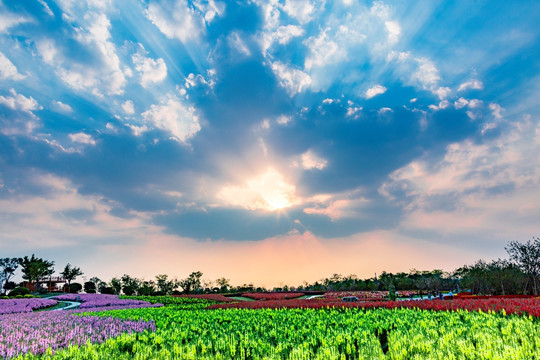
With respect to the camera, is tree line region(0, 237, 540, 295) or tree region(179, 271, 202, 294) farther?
tree region(179, 271, 202, 294)

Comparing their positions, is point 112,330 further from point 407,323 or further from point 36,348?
point 407,323

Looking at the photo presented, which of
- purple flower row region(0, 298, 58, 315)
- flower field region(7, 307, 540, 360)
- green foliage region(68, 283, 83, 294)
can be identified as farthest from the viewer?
green foliage region(68, 283, 83, 294)

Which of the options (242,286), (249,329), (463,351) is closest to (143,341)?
(249,329)

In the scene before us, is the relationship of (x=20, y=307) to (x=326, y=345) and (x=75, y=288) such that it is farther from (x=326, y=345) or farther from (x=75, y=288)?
(x=75, y=288)

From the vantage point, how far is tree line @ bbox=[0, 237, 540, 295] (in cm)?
3506

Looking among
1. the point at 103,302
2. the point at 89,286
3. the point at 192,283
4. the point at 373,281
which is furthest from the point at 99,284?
the point at 373,281

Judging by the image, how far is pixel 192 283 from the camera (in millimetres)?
54062

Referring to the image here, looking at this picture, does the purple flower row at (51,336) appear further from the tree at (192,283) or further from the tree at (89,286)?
the tree at (89,286)

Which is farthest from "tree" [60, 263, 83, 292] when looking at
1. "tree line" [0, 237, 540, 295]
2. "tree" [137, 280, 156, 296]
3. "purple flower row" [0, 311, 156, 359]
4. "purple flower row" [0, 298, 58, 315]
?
"purple flower row" [0, 311, 156, 359]

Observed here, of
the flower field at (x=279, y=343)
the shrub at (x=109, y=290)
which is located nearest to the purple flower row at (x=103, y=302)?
the flower field at (x=279, y=343)

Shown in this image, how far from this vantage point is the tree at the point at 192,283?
53.5m

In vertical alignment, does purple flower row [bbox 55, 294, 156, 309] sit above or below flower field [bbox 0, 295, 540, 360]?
below

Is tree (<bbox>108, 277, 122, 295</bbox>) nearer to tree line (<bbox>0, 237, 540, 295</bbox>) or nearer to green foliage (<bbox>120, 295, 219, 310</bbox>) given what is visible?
tree line (<bbox>0, 237, 540, 295</bbox>)

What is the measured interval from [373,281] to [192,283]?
111ft
